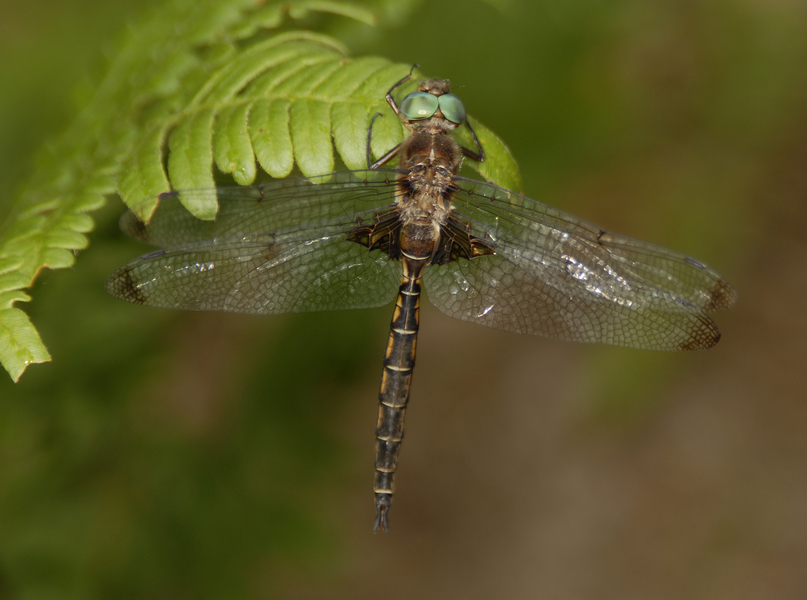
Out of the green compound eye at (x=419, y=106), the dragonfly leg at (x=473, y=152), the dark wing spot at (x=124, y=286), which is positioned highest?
the green compound eye at (x=419, y=106)

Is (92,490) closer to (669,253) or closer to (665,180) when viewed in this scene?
(669,253)

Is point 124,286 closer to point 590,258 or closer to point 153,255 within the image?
point 153,255

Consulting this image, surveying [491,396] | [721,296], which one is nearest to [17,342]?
Answer: [721,296]

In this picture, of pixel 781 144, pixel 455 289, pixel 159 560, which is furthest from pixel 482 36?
pixel 159 560

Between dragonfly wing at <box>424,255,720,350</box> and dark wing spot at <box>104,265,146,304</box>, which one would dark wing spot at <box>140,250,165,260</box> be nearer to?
dark wing spot at <box>104,265,146,304</box>

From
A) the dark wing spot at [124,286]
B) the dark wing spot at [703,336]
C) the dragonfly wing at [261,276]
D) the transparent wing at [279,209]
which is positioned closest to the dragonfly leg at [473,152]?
the transparent wing at [279,209]

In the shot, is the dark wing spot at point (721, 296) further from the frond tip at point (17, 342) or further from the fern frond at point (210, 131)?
the frond tip at point (17, 342)

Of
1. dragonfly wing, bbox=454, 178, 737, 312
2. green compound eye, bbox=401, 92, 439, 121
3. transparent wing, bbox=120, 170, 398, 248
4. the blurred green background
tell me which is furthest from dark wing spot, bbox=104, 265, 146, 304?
dragonfly wing, bbox=454, 178, 737, 312
